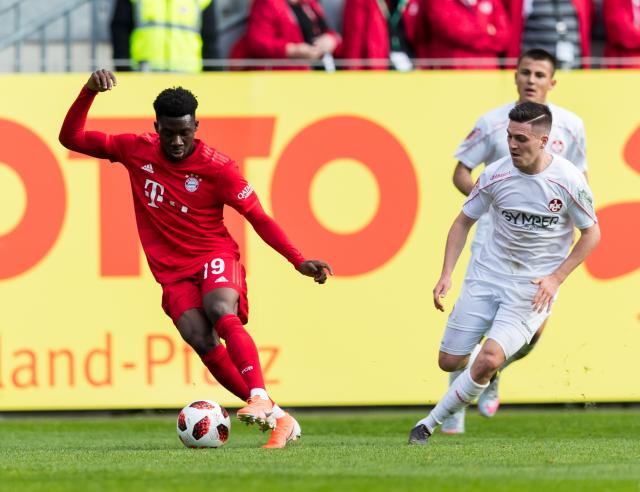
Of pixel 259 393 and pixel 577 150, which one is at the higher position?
pixel 577 150

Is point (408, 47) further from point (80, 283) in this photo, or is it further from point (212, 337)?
point (212, 337)

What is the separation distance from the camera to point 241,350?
8.52m

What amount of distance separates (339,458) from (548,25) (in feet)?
19.3

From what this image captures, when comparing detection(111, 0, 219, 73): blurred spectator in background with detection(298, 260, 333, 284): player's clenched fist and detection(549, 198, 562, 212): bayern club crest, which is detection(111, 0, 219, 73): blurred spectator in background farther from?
detection(549, 198, 562, 212): bayern club crest

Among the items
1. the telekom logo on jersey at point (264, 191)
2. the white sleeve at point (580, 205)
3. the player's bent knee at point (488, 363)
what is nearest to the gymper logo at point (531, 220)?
the white sleeve at point (580, 205)

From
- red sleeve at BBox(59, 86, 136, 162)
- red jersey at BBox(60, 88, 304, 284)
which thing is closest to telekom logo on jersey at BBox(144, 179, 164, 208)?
red jersey at BBox(60, 88, 304, 284)

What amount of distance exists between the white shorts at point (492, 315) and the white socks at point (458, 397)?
0.25m

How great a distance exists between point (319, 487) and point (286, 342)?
5.18m

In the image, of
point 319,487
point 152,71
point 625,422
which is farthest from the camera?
point 152,71

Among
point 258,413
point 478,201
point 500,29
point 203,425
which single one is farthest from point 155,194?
point 500,29

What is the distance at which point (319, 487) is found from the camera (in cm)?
646

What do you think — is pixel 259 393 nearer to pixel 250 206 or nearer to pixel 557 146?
pixel 250 206

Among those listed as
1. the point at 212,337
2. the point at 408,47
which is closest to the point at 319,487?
the point at 212,337

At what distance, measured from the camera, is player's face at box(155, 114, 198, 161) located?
8.59 m
